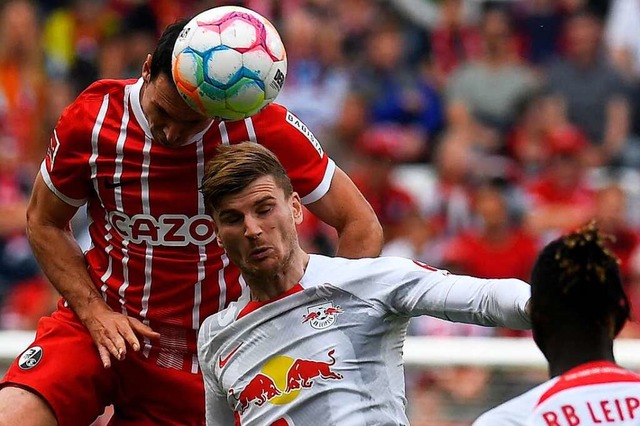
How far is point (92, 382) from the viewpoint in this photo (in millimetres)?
5535

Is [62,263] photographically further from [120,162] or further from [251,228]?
[251,228]

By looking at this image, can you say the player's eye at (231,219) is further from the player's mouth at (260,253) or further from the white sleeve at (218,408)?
the white sleeve at (218,408)

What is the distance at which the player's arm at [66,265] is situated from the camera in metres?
5.43

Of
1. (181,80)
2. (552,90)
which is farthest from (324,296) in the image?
(552,90)

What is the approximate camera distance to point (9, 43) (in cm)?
1249

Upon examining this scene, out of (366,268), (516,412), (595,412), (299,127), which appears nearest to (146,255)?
(299,127)

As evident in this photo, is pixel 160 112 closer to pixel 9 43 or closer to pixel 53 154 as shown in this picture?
pixel 53 154

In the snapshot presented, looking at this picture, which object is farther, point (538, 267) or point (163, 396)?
point (163, 396)

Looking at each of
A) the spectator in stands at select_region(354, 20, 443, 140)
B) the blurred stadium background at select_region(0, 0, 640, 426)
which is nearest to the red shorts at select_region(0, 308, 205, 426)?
the blurred stadium background at select_region(0, 0, 640, 426)

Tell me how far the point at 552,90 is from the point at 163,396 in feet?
21.9

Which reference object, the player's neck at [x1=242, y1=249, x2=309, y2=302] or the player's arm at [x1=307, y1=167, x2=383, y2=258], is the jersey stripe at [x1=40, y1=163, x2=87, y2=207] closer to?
the player's arm at [x1=307, y1=167, x2=383, y2=258]

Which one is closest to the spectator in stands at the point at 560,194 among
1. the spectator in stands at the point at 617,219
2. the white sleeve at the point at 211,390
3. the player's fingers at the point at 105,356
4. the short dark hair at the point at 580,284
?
the spectator in stands at the point at 617,219

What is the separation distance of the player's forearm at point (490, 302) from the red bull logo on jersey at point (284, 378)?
1.59 ft

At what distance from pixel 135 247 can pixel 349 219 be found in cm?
83
